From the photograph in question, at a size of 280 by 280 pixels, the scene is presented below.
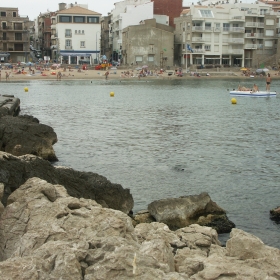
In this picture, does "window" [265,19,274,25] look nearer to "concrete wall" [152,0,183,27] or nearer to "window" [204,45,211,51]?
"window" [204,45,211,51]

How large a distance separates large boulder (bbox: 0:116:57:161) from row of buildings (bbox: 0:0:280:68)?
79345mm

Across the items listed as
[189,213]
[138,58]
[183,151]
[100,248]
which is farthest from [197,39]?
[100,248]

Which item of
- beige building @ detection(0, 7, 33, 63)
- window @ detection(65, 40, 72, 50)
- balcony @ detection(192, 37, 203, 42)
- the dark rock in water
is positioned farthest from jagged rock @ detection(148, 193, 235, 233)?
beige building @ detection(0, 7, 33, 63)

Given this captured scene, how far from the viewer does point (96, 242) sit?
616 cm

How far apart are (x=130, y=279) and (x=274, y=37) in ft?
340

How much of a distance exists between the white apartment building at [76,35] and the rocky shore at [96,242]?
98.7m

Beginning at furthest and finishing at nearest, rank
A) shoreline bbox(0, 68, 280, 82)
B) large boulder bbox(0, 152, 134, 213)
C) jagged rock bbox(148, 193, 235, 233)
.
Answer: shoreline bbox(0, 68, 280, 82)
jagged rock bbox(148, 193, 235, 233)
large boulder bbox(0, 152, 134, 213)

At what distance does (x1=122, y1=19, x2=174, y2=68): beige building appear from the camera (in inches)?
3824

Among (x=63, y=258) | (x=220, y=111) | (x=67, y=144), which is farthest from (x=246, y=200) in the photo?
(x=220, y=111)

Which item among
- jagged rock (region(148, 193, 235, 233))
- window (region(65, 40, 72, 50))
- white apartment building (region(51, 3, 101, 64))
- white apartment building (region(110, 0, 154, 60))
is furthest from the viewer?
window (region(65, 40, 72, 50))

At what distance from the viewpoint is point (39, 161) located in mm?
11297

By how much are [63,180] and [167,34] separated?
89.1m

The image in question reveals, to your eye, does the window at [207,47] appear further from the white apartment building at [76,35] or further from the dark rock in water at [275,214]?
the dark rock in water at [275,214]

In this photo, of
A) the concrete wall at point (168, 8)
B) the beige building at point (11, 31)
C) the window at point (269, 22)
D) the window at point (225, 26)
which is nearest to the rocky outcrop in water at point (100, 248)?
the window at point (225, 26)
